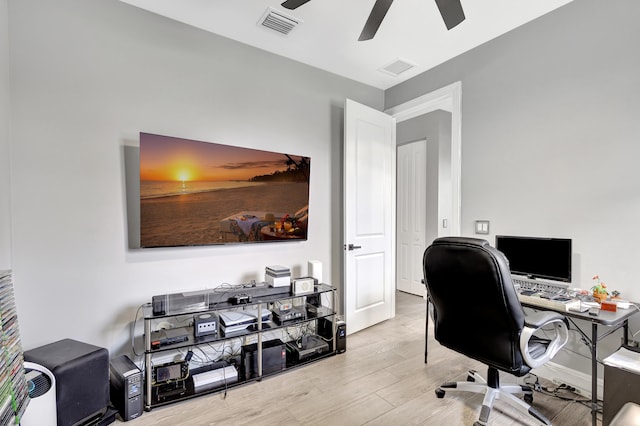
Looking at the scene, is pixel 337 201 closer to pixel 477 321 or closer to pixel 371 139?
pixel 371 139

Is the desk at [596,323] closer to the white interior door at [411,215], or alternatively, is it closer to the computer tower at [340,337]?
the computer tower at [340,337]

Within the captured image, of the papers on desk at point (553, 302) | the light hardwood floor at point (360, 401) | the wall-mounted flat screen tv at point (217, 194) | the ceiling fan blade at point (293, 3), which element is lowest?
the light hardwood floor at point (360, 401)

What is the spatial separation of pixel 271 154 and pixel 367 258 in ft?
5.05

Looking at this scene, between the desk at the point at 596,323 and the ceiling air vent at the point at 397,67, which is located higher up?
the ceiling air vent at the point at 397,67

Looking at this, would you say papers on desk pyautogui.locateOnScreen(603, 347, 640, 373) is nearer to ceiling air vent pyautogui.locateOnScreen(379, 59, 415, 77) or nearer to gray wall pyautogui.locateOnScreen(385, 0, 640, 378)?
gray wall pyautogui.locateOnScreen(385, 0, 640, 378)

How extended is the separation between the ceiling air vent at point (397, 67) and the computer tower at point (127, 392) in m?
3.44

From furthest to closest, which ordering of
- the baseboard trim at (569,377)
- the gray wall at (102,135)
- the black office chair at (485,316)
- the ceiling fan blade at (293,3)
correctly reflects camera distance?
the baseboard trim at (569,377) < the gray wall at (102,135) < the ceiling fan blade at (293,3) < the black office chair at (485,316)

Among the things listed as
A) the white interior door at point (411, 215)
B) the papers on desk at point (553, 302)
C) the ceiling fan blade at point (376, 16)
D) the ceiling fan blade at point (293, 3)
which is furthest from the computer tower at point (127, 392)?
the white interior door at point (411, 215)

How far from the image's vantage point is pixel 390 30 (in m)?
2.69

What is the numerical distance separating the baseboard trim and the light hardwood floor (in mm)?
200

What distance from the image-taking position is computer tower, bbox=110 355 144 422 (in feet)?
6.33

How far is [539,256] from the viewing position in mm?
2365

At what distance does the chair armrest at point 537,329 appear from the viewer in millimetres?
1677

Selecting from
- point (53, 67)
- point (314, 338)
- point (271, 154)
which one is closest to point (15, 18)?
point (53, 67)
